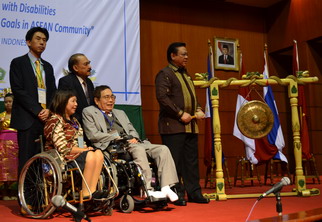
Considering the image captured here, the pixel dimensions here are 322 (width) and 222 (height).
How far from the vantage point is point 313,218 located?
2.36m

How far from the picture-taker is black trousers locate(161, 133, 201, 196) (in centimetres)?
376

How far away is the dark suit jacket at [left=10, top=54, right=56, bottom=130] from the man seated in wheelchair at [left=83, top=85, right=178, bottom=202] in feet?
1.36

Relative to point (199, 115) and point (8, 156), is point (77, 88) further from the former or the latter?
point (8, 156)

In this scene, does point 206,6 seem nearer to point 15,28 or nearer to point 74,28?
point 74,28

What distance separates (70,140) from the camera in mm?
3215

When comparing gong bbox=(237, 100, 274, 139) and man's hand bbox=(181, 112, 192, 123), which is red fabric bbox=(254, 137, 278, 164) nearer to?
gong bbox=(237, 100, 274, 139)

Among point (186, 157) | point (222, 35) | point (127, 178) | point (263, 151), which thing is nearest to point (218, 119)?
point (186, 157)

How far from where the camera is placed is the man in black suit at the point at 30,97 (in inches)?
128

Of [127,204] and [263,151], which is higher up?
[263,151]

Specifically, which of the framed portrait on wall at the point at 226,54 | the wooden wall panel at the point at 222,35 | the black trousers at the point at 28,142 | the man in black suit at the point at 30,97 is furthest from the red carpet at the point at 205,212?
the framed portrait on wall at the point at 226,54

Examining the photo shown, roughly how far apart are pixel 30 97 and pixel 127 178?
3.10 ft

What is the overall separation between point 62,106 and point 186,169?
1.26 meters

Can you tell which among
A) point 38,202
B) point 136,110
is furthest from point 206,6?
point 38,202

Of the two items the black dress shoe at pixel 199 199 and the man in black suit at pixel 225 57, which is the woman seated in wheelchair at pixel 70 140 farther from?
the man in black suit at pixel 225 57
